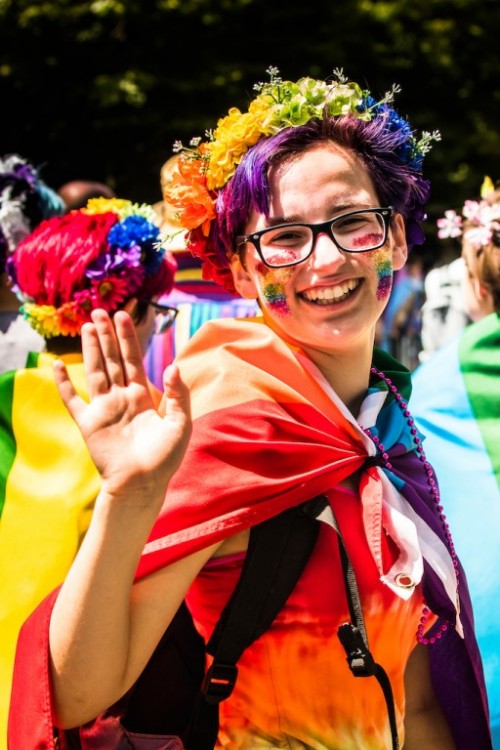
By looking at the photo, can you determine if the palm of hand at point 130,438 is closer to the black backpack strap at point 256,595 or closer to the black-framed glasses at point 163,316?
the black backpack strap at point 256,595

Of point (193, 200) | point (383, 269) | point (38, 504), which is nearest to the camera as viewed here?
point (383, 269)

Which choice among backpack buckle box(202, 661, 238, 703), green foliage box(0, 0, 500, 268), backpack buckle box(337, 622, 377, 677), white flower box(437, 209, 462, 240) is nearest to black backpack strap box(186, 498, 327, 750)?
backpack buckle box(202, 661, 238, 703)

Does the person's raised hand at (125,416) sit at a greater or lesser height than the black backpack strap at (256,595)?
greater

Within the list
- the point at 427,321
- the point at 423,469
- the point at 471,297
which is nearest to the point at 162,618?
the point at 423,469

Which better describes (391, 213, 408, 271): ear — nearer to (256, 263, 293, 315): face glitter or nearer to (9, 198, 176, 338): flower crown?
(256, 263, 293, 315): face glitter

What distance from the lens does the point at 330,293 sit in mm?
1816

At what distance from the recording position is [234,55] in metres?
13.9

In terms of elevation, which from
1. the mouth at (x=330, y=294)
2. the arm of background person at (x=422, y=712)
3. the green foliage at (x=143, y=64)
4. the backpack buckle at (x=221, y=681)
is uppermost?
the green foliage at (x=143, y=64)

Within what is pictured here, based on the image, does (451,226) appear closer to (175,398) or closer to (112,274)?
(112,274)

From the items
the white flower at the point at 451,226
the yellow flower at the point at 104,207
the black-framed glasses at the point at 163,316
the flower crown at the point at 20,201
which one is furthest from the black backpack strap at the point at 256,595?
the flower crown at the point at 20,201

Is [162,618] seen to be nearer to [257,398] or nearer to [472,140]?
[257,398]

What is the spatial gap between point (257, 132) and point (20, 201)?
3.03 m

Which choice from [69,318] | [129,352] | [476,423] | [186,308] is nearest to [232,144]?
[129,352]

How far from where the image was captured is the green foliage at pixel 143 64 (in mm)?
13242
